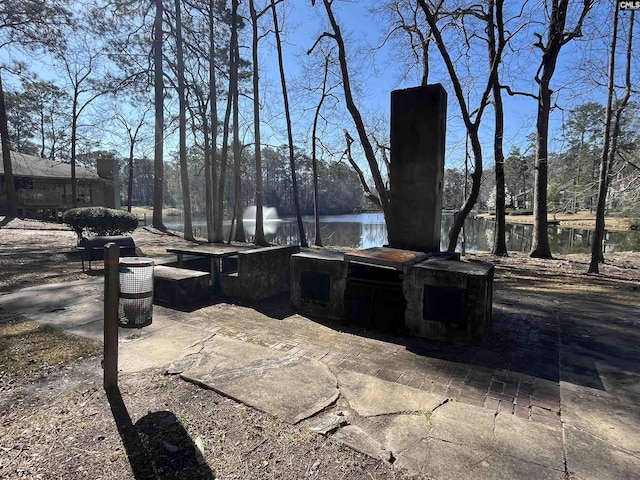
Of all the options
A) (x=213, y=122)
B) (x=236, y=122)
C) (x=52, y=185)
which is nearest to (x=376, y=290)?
(x=236, y=122)

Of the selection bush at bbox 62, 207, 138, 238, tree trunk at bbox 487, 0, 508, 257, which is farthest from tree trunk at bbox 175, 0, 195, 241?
tree trunk at bbox 487, 0, 508, 257

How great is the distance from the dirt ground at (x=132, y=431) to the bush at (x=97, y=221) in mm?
7911

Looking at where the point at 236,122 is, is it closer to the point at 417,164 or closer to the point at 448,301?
the point at 417,164

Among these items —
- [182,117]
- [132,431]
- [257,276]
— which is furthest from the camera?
[182,117]

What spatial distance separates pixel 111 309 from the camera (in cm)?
266

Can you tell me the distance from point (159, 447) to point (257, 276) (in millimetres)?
3688

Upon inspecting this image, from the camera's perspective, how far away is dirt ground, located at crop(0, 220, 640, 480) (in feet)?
6.22

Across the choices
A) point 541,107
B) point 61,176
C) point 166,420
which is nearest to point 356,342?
point 166,420

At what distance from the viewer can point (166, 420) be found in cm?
233

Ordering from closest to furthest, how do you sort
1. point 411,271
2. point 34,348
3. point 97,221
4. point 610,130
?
point 34,348, point 411,271, point 610,130, point 97,221

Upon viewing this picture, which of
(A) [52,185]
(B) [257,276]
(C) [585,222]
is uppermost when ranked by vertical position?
(A) [52,185]

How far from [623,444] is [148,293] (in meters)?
3.44

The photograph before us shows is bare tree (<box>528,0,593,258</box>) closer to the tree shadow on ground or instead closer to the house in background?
the tree shadow on ground

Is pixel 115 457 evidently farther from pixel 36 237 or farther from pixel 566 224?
pixel 566 224
